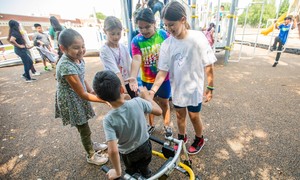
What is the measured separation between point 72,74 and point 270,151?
267cm

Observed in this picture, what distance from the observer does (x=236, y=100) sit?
147 inches

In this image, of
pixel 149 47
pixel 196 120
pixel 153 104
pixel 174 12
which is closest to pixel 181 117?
pixel 196 120

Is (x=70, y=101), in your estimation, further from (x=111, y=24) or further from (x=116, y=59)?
(x=111, y=24)

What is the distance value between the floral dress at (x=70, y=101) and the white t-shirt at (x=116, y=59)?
11.2 inches

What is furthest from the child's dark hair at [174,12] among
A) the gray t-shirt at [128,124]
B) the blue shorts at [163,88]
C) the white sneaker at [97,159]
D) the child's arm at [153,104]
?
the white sneaker at [97,159]

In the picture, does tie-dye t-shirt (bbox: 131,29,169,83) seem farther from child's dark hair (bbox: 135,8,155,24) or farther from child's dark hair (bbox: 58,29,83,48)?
child's dark hair (bbox: 58,29,83,48)

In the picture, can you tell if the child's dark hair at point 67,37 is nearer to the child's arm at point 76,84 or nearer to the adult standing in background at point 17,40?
the child's arm at point 76,84

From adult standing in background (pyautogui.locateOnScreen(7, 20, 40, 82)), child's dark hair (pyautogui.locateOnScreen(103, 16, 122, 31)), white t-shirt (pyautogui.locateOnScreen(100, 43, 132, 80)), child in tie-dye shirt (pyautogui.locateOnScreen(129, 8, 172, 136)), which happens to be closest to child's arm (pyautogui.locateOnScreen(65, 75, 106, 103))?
white t-shirt (pyautogui.locateOnScreen(100, 43, 132, 80))

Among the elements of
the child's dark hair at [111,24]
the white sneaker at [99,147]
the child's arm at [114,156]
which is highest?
the child's dark hair at [111,24]

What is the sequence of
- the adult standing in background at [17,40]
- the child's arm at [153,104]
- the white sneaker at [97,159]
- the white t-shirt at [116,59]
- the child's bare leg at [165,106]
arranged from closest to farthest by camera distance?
the child's arm at [153,104]
the white t-shirt at [116,59]
the white sneaker at [97,159]
the child's bare leg at [165,106]
the adult standing in background at [17,40]

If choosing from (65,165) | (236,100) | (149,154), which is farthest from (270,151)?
(65,165)

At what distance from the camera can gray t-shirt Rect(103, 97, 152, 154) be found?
118 cm

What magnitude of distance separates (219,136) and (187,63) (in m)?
1.52

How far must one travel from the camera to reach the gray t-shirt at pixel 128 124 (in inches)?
46.4
